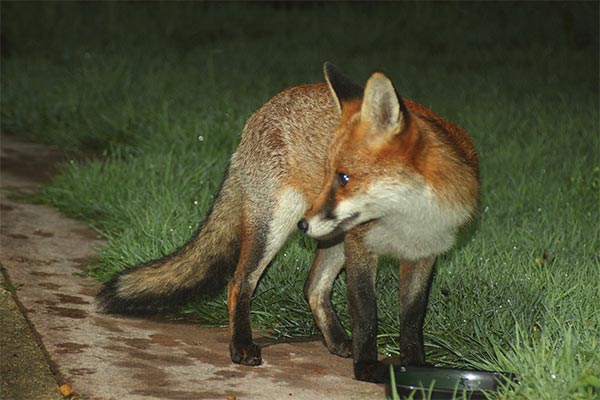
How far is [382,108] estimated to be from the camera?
13.2 feet

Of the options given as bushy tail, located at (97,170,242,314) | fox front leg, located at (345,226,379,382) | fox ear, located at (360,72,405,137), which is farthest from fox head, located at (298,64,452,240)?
bushy tail, located at (97,170,242,314)

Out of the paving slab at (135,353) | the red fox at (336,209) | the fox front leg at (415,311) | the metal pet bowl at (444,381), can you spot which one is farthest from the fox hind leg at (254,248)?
the metal pet bowl at (444,381)

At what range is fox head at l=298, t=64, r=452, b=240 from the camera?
13.1 ft

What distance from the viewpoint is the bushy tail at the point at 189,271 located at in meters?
4.85

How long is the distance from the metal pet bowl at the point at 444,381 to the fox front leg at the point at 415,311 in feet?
1.53

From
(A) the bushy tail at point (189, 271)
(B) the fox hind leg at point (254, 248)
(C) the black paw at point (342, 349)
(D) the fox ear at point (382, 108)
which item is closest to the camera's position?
(D) the fox ear at point (382, 108)

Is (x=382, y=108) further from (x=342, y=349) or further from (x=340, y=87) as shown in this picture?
(x=342, y=349)

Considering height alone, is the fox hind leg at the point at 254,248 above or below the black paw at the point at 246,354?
above

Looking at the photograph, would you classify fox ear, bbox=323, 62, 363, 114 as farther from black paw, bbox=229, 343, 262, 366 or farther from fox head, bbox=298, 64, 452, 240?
black paw, bbox=229, 343, 262, 366

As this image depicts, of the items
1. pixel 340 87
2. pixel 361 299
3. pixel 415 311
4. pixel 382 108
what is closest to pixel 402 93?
pixel 340 87

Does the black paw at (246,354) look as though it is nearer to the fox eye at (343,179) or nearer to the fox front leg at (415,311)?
the fox front leg at (415,311)

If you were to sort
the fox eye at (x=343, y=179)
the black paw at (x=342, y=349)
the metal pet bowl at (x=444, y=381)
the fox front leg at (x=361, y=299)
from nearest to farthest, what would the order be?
1. the metal pet bowl at (x=444, y=381)
2. the fox eye at (x=343, y=179)
3. the fox front leg at (x=361, y=299)
4. the black paw at (x=342, y=349)

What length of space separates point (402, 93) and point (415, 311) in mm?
5980

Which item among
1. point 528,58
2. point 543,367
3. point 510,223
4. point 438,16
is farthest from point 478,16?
point 543,367
